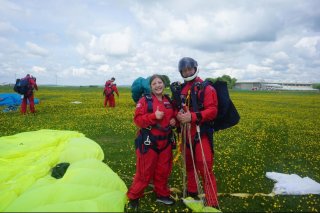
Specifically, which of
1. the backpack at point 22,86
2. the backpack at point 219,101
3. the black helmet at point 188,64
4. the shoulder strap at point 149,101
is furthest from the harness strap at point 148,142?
the backpack at point 22,86

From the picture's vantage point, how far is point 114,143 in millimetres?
11102

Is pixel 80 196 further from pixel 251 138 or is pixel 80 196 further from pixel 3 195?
pixel 251 138

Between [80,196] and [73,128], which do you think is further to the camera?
[73,128]

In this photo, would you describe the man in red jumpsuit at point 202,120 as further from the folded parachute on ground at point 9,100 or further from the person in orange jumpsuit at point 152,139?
the folded parachute on ground at point 9,100

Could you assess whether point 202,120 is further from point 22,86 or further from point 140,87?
point 22,86

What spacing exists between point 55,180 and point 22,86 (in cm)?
1492

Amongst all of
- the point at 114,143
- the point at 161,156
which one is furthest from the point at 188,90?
the point at 114,143

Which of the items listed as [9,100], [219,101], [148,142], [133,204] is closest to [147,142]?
[148,142]

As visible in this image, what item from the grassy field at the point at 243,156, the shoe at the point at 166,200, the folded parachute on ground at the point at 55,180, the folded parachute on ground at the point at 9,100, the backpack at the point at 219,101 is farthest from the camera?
the folded parachute on ground at the point at 9,100

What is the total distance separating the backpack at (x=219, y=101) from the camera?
219 inches

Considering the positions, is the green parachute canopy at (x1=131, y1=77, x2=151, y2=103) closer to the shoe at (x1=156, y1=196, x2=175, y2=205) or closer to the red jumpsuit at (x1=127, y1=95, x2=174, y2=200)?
the red jumpsuit at (x1=127, y1=95, x2=174, y2=200)

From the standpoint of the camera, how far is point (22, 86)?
1803 cm

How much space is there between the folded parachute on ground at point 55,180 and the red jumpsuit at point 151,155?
23.4 inches

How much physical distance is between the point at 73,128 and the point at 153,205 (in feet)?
30.8
